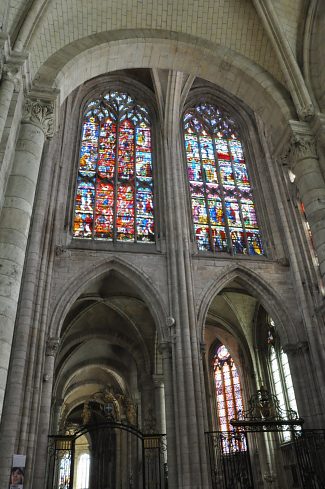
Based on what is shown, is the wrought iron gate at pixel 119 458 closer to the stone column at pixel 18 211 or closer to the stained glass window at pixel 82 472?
the stone column at pixel 18 211

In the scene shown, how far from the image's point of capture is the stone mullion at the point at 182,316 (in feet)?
33.7

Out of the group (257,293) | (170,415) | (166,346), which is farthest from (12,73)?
(257,293)

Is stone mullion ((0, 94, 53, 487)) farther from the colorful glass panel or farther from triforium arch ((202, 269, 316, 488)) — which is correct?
the colorful glass panel

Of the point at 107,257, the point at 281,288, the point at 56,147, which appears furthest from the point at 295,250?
the point at 56,147

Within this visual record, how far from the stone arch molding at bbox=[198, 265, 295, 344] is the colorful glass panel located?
610 cm

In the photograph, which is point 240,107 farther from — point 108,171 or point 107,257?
point 107,257

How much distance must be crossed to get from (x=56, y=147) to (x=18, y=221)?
7738 mm

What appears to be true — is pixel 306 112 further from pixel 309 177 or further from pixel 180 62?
pixel 180 62

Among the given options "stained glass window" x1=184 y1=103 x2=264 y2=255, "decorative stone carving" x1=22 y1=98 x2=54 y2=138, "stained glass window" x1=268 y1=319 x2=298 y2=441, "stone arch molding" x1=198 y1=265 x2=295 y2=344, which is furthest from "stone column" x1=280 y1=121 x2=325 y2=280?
"stained glass window" x1=268 y1=319 x2=298 y2=441

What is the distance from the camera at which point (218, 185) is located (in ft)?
52.6

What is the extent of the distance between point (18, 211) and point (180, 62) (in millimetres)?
5805

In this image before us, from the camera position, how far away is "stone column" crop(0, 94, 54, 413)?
19.1 ft

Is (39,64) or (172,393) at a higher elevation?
(39,64)

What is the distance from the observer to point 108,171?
15.5 metres
